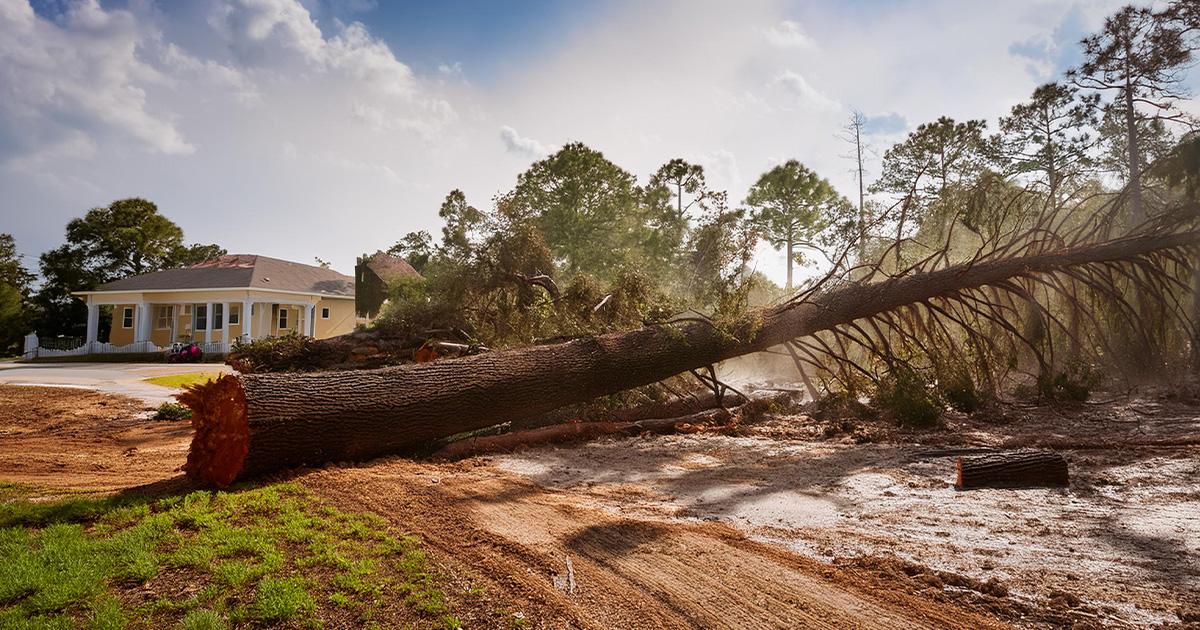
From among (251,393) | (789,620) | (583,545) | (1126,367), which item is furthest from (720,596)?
(1126,367)

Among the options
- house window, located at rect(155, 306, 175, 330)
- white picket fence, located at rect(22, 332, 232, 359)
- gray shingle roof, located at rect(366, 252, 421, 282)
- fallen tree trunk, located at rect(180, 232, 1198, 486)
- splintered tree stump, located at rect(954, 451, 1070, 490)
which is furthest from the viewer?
gray shingle roof, located at rect(366, 252, 421, 282)

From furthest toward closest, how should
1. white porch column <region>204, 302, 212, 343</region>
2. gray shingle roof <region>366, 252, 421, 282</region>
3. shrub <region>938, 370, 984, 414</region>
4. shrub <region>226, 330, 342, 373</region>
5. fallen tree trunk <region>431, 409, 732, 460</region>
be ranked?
gray shingle roof <region>366, 252, 421, 282</region>, white porch column <region>204, 302, 212, 343</region>, shrub <region>226, 330, 342, 373</region>, shrub <region>938, 370, 984, 414</region>, fallen tree trunk <region>431, 409, 732, 460</region>

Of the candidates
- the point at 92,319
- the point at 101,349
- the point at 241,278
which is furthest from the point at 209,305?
the point at 92,319

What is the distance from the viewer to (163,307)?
3212 centimetres

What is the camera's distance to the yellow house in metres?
29.9

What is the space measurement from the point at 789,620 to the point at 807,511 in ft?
6.51

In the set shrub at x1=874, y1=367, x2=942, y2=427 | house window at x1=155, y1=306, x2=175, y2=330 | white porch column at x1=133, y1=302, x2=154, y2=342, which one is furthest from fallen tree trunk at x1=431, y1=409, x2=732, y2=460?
house window at x1=155, y1=306, x2=175, y2=330

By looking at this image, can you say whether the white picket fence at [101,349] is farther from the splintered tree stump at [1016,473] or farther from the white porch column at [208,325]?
the splintered tree stump at [1016,473]

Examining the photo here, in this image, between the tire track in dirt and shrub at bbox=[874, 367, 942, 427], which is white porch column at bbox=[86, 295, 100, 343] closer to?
the tire track in dirt

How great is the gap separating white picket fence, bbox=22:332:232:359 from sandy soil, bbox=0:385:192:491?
1526 cm

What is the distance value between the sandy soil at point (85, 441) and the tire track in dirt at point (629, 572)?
297cm

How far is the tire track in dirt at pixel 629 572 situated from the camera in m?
2.88

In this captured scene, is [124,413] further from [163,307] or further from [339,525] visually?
[163,307]

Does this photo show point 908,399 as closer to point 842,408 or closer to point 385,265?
point 842,408
